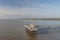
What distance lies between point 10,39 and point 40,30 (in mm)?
3440

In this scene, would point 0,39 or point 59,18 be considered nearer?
point 0,39

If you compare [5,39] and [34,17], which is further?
[34,17]

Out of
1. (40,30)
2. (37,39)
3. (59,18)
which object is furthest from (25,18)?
(37,39)

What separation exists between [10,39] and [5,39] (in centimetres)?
24

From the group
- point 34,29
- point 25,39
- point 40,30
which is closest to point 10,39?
point 25,39

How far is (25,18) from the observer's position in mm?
20188

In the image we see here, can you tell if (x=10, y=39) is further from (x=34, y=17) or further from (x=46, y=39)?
(x=34, y=17)

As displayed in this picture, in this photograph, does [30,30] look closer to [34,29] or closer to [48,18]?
[34,29]

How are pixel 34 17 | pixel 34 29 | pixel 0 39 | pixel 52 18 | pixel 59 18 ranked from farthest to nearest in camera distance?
1. pixel 34 17
2. pixel 52 18
3. pixel 59 18
4. pixel 34 29
5. pixel 0 39

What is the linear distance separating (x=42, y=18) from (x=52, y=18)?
1.25 m

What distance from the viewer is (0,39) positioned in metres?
7.68

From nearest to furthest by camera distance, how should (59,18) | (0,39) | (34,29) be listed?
(0,39) → (34,29) → (59,18)

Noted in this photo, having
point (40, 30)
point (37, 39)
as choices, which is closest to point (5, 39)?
point (37, 39)

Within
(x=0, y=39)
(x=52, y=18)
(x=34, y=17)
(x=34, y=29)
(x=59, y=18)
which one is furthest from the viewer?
(x=34, y=17)
